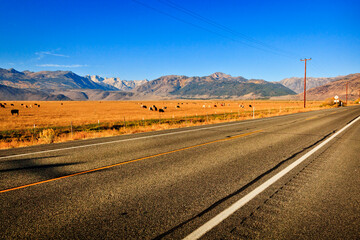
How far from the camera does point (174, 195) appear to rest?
442 centimetres

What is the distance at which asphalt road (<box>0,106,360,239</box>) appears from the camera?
10.8ft

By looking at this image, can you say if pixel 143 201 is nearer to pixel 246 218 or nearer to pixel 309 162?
pixel 246 218

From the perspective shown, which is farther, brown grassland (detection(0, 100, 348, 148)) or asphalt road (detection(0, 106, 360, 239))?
brown grassland (detection(0, 100, 348, 148))

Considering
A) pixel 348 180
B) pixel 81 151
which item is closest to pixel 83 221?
pixel 81 151

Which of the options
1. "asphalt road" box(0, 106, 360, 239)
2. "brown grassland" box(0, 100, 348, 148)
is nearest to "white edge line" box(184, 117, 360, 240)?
"asphalt road" box(0, 106, 360, 239)

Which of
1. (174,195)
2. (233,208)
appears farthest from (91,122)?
(233,208)

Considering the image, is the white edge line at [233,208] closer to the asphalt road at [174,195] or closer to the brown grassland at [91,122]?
the asphalt road at [174,195]

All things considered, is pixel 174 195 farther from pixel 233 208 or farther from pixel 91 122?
pixel 91 122

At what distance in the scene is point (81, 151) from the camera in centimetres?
848

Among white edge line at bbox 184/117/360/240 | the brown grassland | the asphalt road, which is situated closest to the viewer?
white edge line at bbox 184/117/360/240

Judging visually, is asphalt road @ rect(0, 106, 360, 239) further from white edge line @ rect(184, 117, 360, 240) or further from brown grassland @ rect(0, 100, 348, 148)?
brown grassland @ rect(0, 100, 348, 148)

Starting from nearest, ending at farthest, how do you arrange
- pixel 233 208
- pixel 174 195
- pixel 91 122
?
pixel 233 208
pixel 174 195
pixel 91 122

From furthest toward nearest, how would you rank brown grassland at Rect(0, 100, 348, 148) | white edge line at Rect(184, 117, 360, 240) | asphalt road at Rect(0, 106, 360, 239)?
brown grassland at Rect(0, 100, 348, 148) → asphalt road at Rect(0, 106, 360, 239) → white edge line at Rect(184, 117, 360, 240)

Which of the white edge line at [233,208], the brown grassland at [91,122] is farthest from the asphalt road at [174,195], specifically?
the brown grassland at [91,122]
